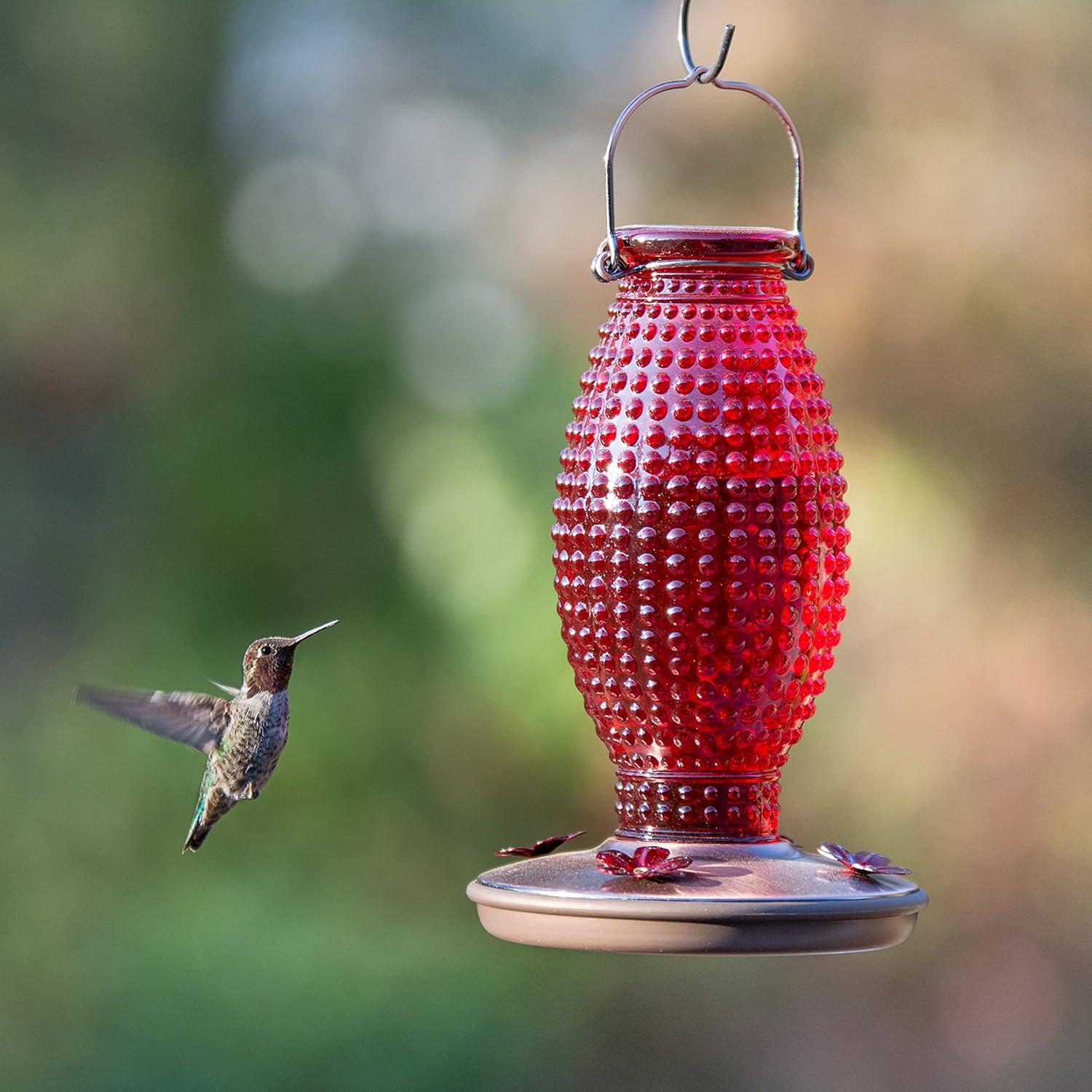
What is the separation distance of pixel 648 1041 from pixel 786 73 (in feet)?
14.2

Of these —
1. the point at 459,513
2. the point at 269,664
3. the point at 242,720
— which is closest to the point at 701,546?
the point at 269,664

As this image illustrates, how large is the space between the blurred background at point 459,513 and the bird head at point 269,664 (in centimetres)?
332

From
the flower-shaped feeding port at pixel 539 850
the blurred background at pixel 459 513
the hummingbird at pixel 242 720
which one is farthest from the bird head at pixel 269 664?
the blurred background at pixel 459 513

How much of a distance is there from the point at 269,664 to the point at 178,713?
8.2 inches

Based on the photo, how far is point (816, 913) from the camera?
6.51ft

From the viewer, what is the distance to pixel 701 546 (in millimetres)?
2260

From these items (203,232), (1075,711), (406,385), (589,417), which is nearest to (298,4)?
(203,232)

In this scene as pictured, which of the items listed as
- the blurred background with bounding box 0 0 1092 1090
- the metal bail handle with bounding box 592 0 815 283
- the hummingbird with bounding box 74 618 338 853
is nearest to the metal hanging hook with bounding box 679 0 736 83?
the metal bail handle with bounding box 592 0 815 283

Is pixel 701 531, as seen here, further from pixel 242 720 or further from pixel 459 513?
pixel 459 513

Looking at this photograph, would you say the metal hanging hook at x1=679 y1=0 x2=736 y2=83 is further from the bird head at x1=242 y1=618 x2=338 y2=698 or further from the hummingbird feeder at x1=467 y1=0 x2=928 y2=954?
the bird head at x1=242 y1=618 x2=338 y2=698

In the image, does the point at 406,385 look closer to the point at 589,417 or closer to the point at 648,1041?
the point at 648,1041

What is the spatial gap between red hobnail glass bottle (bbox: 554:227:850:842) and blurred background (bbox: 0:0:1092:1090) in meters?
4.10

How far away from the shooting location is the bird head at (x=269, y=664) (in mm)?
3146

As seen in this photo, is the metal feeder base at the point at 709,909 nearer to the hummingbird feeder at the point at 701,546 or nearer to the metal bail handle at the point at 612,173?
the hummingbird feeder at the point at 701,546
